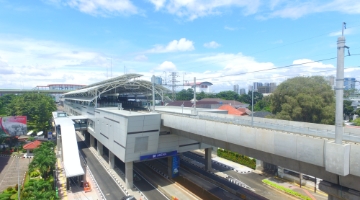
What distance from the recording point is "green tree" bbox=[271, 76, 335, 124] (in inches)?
1374

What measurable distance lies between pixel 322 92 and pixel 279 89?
6.47 m

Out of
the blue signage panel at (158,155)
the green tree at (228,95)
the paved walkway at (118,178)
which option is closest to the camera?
the paved walkway at (118,178)

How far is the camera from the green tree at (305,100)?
34906 millimetres

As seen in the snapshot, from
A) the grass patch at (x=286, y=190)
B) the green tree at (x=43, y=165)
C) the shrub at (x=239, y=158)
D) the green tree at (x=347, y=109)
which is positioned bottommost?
the grass patch at (x=286, y=190)

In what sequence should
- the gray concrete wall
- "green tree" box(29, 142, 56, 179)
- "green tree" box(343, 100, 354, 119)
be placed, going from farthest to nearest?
1. "green tree" box(343, 100, 354, 119)
2. "green tree" box(29, 142, 56, 179)
3. the gray concrete wall

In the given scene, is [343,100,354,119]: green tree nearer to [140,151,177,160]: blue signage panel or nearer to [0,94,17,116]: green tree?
[140,151,177,160]: blue signage panel

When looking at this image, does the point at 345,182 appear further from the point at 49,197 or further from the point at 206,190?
the point at 49,197

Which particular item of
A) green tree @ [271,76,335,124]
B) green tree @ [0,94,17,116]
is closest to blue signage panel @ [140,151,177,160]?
green tree @ [271,76,335,124]

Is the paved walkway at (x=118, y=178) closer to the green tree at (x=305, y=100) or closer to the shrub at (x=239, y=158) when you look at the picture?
the shrub at (x=239, y=158)

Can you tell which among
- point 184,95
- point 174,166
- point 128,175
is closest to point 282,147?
point 174,166

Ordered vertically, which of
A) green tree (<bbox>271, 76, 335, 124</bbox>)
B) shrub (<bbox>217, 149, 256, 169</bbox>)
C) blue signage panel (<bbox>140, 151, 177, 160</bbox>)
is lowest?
shrub (<bbox>217, 149, 256, 169</bbox>)

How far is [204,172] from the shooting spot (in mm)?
36469

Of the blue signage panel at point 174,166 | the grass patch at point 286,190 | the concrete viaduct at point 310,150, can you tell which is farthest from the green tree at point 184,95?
the concrete viaduct at point 310,150

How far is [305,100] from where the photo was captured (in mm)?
35281
